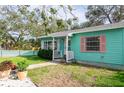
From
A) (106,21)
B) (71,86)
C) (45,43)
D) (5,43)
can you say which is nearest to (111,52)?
(71,86)

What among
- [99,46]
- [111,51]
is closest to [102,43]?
[99,46]

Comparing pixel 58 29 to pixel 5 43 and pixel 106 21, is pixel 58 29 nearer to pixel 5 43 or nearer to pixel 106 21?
pixel 5 43

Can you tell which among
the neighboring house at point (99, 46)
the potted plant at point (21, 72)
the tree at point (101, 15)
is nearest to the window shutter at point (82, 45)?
the neighboring house at point (99, 46)

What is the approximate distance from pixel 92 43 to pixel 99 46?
82cm

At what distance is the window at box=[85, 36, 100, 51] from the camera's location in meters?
15.3

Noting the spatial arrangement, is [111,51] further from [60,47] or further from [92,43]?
[60,47]

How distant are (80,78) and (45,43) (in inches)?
567

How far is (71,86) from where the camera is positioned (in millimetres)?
8992

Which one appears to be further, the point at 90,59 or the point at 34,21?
the point at 34,21

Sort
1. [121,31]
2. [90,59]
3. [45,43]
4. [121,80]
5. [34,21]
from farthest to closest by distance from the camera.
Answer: [34,21]
[45,43]
[90,59]
[121,31]
[121,80]

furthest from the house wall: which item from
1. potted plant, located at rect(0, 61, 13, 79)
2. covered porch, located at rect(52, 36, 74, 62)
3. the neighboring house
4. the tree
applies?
the tree

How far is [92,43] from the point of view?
15805mm

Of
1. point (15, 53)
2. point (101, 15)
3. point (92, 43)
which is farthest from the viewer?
point (101, 15)

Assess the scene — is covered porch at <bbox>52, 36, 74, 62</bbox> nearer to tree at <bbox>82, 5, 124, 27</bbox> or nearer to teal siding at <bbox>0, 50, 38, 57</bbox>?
teal siding at <bbox>0, 50, 38, 57</bbox>
